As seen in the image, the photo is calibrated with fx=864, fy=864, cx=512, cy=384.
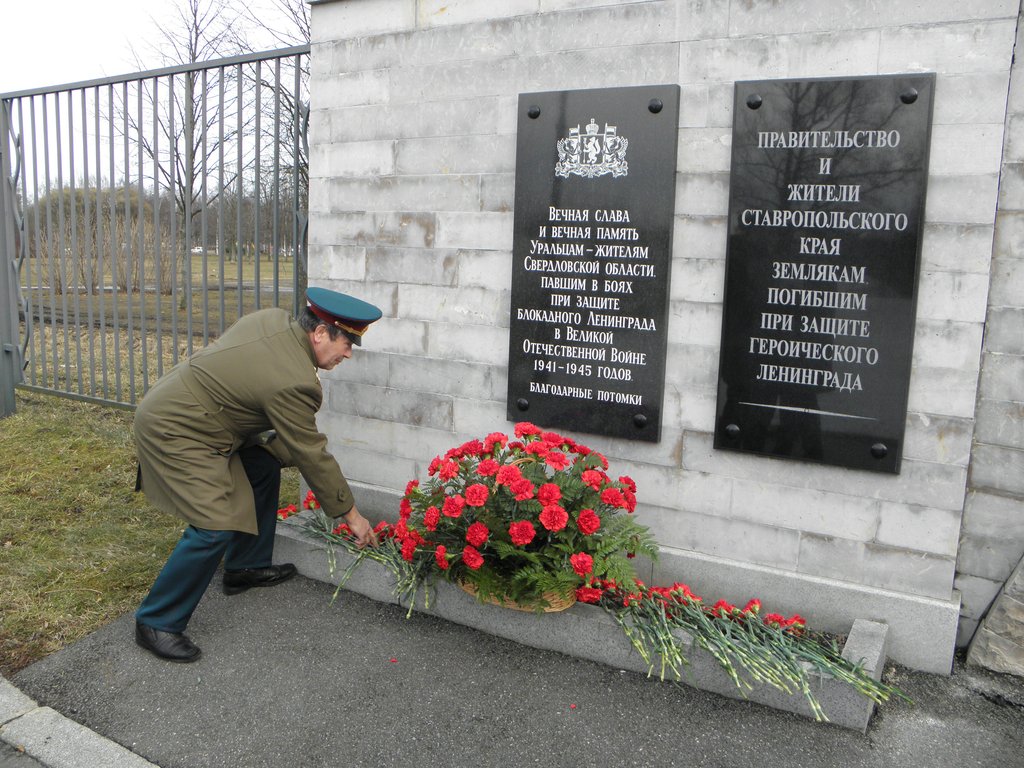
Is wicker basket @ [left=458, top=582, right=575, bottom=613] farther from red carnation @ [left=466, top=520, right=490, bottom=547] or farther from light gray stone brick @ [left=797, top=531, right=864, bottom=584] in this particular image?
light gray stone brick @ [left=797, top=531, right=864, bottom=584]

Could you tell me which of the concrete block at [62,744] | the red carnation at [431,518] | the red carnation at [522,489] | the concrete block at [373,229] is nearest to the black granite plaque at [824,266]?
the red carnation at [522,489]

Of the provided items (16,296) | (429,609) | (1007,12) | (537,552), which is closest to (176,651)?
(429,609)

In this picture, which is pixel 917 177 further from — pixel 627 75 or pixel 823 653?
pixel 823 653

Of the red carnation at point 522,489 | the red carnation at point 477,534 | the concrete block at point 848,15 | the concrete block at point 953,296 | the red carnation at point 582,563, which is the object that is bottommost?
the red carnation at point 582,563

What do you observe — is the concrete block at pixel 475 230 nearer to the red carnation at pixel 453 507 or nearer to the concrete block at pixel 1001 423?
the red carnation at pixel 453 507

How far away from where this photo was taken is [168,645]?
3545 millimetres

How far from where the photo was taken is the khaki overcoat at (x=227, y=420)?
A: 3.54 metres

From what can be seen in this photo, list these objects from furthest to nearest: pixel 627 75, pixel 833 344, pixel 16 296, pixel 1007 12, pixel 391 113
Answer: pixel 16 296 < pixel 391 113 < pixel 627 75 < pixel 833 344 < pixel 1007 12

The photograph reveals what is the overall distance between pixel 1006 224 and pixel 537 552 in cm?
220

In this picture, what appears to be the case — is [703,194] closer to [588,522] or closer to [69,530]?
[588,522]

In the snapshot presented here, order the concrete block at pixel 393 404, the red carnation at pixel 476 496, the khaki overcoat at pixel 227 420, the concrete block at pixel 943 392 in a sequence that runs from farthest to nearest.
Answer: the concrete block at pixel 393 404
the khaki overcoat at pixel 227 420
the red carnation at pixel 476 496
the concrete block at pixel 943 392

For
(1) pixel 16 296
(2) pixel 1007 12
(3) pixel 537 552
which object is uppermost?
(2) pixel 1007 12

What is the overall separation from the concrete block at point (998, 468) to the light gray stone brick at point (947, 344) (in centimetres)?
38

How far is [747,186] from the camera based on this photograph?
3.58 m
